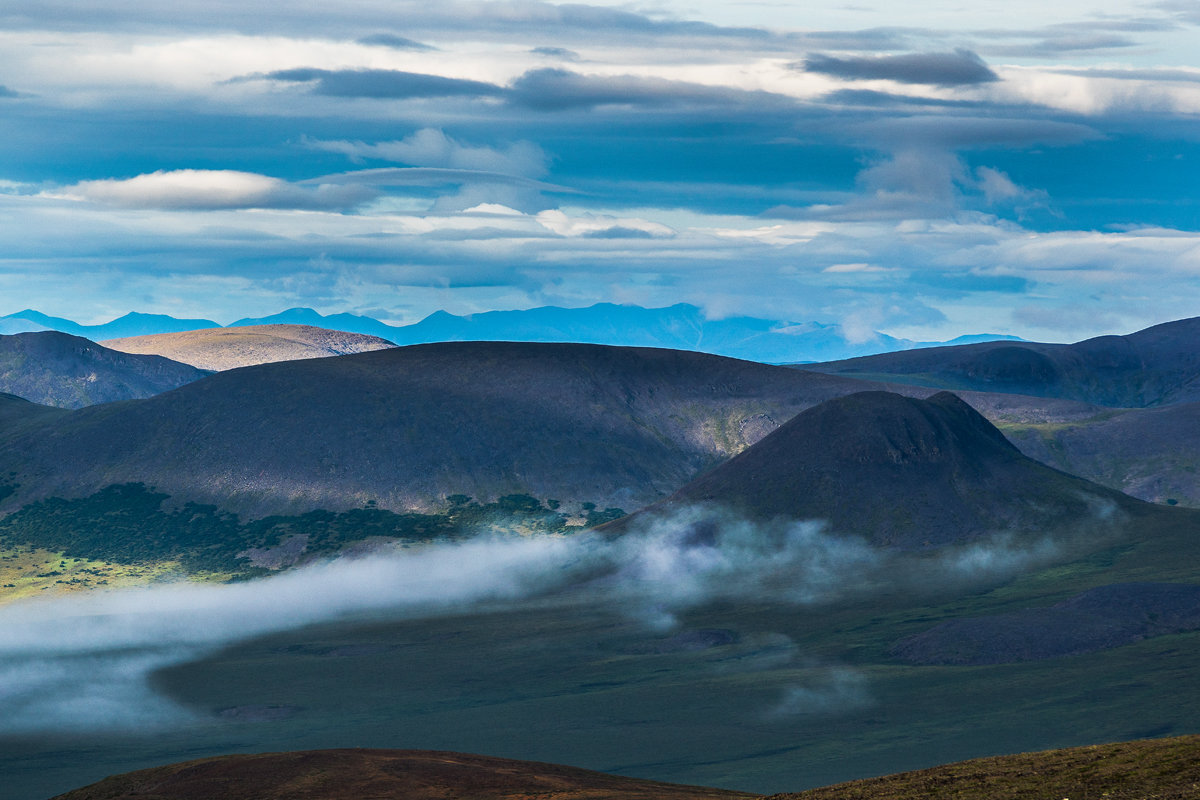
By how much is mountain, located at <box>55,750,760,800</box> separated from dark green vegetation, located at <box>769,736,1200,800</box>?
2041cm

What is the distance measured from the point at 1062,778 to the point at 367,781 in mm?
57911

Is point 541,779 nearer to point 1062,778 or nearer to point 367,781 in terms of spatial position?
point 367,781

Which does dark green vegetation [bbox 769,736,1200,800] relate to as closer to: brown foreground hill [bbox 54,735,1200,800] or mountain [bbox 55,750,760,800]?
brown foreground hill [bbox 54,735,1200,800]

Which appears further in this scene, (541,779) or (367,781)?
(541,779)

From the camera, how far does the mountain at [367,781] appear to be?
367 feet

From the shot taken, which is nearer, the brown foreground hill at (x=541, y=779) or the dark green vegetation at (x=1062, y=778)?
the dark green vegetation at (x=1062, y=778)

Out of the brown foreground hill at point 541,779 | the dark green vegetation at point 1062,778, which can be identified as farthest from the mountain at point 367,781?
the dark green vegetation at point 1062,778

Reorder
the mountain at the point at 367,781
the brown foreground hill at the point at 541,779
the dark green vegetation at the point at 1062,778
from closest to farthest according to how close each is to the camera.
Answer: the dark green vegetation at the point at 1062,778
the brown foreground hill at the point at 541,779
the mountain at the point at 367,781

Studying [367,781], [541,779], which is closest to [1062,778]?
[541,779]

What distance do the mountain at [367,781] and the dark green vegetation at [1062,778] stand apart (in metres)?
20.4

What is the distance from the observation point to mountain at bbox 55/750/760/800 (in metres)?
112

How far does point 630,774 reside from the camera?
16875 centimetres

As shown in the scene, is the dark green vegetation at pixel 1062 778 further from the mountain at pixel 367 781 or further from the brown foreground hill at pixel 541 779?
the mountain at pixel 367 781

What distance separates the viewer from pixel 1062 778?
81.9 meters
